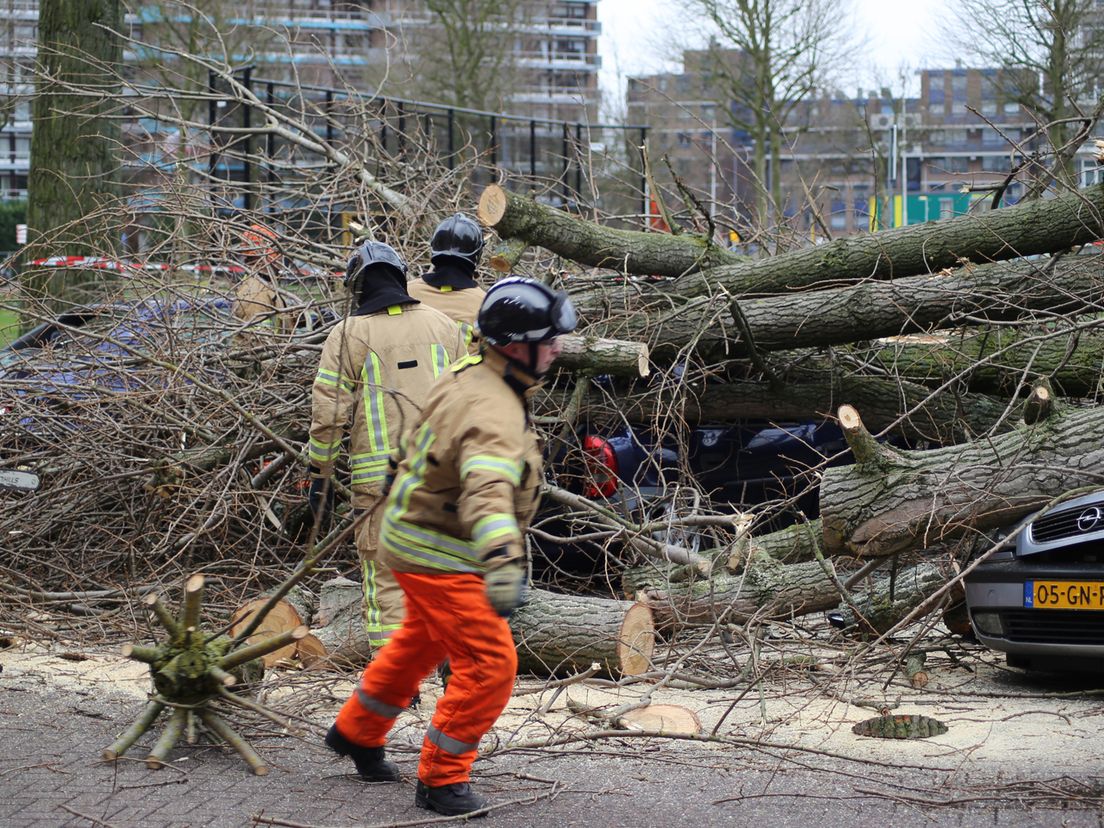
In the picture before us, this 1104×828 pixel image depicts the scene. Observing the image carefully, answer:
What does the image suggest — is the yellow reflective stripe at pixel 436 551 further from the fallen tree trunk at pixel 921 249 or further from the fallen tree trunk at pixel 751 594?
the fallen tree trunk at pixel 921 249

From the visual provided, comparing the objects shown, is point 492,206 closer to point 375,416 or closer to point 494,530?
point 375,416

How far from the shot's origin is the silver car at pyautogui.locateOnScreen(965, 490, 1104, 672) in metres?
4.84

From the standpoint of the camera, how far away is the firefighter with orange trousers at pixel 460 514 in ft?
12.2

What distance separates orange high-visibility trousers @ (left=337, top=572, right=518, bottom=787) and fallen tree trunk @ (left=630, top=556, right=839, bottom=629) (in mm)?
1834

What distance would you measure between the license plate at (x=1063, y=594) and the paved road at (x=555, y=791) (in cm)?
96

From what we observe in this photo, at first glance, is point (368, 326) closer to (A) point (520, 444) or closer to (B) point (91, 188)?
(A) point (520, 444)

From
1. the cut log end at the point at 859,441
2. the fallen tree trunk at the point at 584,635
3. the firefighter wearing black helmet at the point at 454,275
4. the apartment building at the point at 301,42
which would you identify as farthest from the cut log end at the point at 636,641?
the apartment building at the point at 301,42

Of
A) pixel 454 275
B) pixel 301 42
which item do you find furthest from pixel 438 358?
pixel 301 42

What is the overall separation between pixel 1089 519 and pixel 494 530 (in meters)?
2.78

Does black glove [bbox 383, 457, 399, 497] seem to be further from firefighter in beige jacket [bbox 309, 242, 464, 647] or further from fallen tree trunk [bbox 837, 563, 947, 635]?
fallen tree trunk [bbox 837, 563, 947, 635]

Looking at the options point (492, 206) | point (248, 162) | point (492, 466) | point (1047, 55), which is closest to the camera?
point (492, 466)

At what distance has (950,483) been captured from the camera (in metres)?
5.30

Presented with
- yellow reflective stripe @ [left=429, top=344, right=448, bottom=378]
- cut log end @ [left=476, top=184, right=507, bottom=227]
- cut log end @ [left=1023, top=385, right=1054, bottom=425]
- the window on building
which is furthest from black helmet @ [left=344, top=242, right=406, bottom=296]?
the window on building

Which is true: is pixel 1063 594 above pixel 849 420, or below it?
below
